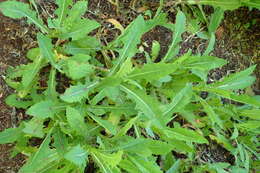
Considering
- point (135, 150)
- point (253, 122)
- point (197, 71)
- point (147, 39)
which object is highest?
point (147, 39)

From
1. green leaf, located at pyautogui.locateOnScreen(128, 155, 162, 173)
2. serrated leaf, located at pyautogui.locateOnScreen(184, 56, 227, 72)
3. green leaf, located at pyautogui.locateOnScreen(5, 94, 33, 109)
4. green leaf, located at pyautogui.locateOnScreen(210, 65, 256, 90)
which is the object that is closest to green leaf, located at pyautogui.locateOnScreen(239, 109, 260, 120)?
green leaf, located at pyautogui.locateOnScreen(210, 65, 256, 90)

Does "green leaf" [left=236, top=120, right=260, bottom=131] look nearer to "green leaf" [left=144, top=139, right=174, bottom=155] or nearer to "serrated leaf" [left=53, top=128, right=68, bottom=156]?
"green leaf" [left=144, top=139, right=174, bottom=155]

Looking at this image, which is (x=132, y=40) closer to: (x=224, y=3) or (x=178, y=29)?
(x=178, y=29)

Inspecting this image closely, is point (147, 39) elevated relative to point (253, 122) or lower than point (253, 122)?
elevated

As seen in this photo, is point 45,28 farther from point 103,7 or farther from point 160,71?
point 160,71

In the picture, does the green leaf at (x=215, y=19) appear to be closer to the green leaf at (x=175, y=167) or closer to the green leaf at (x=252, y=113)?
the green leaf at (x=252, y=113)

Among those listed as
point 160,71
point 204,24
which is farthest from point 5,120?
point 204,24
